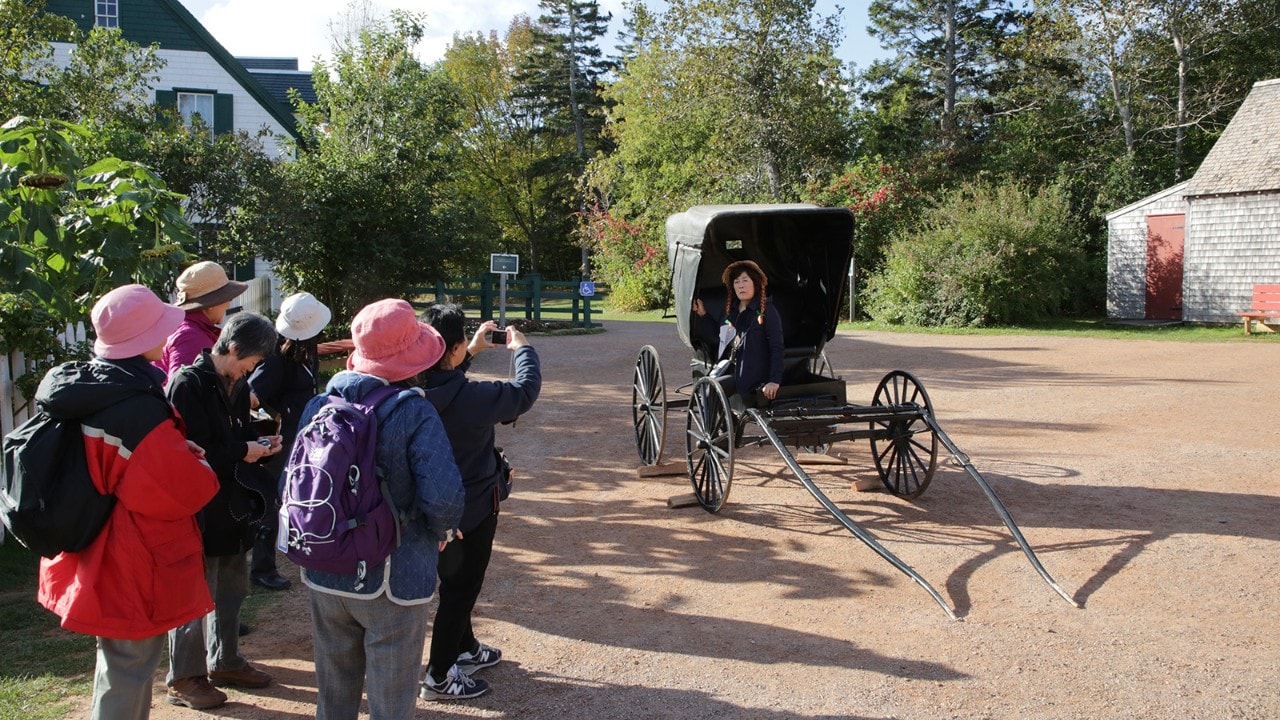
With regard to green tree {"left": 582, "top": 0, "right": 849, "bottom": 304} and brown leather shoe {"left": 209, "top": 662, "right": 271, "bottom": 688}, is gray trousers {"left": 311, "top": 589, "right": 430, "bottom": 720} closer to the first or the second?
brown leather shoe {"left": 209, "top": 662, "right": 271, "bottom": 688}

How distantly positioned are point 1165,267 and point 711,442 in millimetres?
23102

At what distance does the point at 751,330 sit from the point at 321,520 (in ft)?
15.8

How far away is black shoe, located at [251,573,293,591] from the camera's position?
5445 mm

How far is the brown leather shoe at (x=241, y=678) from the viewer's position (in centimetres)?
410

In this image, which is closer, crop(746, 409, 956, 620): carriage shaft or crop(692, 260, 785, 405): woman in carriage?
crop(746, 409, 956, 620): carriage shaft

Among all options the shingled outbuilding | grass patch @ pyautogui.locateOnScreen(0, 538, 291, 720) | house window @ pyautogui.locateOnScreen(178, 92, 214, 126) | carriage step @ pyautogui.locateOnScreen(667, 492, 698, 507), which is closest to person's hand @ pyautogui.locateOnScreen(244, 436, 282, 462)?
grass patch @ pyautogui.locateOnScreen(0, 538, 291, 720)

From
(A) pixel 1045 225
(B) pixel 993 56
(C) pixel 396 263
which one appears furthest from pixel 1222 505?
(B) pixel 993 56

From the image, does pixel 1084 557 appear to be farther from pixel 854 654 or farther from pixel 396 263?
pixel 396 263

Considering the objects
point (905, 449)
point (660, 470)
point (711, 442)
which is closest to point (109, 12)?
point (660, 470)

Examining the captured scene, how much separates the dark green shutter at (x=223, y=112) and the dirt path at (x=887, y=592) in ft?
61.1

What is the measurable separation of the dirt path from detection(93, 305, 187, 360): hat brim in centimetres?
163

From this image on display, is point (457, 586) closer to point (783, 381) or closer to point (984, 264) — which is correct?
point (783, 381)

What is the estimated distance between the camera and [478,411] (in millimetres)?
3639

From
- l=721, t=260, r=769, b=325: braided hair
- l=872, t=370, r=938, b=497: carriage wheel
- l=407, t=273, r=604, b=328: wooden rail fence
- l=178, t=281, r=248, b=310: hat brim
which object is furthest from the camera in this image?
l=407, t=273, r=604, b=328: wooden rail fence
